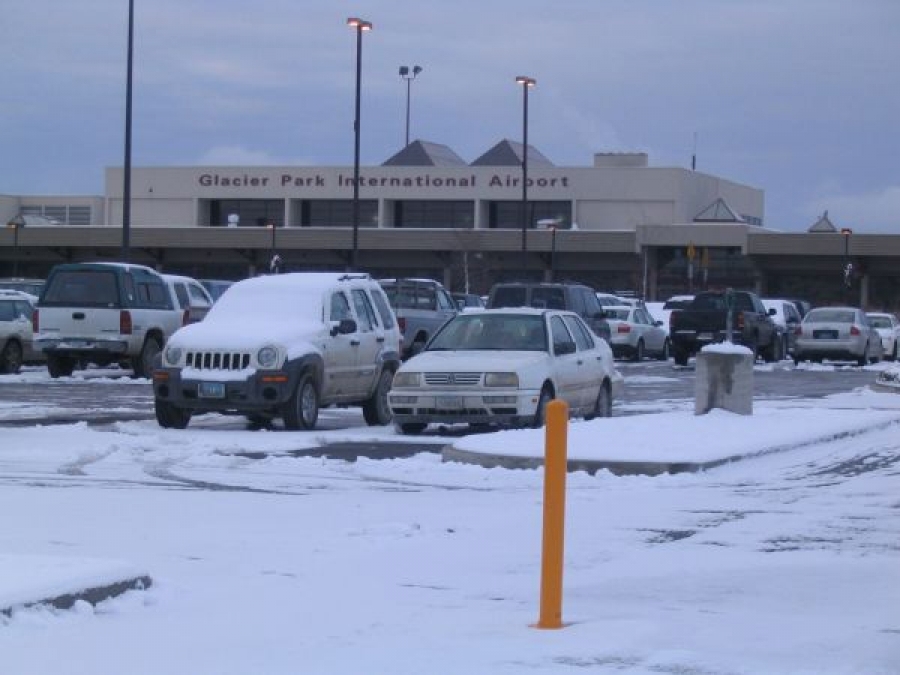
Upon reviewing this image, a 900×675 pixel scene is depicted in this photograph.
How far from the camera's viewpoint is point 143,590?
8820 mm

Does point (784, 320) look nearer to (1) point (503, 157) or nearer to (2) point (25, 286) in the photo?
(2) point (25, 286)

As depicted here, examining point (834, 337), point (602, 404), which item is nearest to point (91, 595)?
point (602, 404)

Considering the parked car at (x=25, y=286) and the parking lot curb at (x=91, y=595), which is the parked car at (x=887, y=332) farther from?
the parking lot curb at (x=91, y=595)

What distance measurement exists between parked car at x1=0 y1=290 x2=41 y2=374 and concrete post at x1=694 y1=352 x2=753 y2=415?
672 inches

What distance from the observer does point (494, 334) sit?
20172 millimetres

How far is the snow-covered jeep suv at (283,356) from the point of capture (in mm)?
19062

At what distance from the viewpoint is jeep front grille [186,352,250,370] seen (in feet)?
62.8

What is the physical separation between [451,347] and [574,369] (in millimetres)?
1522

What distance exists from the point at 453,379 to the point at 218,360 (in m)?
2.75

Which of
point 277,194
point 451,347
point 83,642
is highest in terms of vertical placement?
point 277,194

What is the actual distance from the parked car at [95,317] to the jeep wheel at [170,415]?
10.3 meters

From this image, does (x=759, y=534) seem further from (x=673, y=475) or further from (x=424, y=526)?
(x=673, y=475)

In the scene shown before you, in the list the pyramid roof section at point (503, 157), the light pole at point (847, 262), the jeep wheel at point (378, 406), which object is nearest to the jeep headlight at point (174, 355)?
the jeep wheel at point (378, 406)

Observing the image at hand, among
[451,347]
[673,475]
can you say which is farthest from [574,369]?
[673,475]
